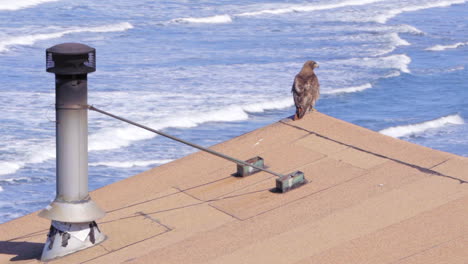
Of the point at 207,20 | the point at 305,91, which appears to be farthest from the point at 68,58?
the point at 207,20

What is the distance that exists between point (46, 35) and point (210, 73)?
297 inches

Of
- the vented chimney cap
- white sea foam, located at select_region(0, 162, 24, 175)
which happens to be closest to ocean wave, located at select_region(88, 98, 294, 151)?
white sea foam, located at select_region(0, 162, 24, 175)

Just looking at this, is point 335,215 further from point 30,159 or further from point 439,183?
point 30,159

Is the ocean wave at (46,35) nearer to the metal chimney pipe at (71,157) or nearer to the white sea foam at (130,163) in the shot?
the white sea foam at (130,163)

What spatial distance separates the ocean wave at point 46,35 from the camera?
26.0 meters

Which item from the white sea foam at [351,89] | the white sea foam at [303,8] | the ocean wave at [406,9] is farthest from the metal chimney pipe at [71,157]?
the ocean wave at [406,9]

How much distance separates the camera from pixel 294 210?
5129mm

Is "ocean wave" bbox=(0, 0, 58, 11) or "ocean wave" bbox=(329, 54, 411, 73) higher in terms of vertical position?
"ocean wave" bbox=(0, 0, 58, 11)

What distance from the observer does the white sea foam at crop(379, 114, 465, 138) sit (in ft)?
57.2

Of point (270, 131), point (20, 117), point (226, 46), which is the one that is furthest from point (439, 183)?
point (226, 46)

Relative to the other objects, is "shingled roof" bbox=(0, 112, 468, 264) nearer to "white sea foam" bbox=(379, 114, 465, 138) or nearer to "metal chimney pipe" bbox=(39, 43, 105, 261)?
"metal chimney pipe" bbox=(39, 43, 105, 261)

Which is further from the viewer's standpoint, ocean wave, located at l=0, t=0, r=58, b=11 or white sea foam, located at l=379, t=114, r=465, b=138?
ocean wave, located at l=0, t=0, r=58, b=11

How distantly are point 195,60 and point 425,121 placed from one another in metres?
7.91

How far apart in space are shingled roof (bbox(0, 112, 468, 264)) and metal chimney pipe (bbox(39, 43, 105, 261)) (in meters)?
0.10
